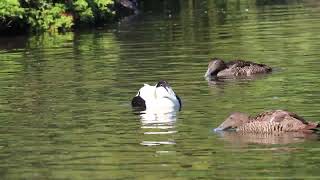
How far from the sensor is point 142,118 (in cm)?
1866

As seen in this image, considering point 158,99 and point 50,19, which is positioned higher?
point 158,99

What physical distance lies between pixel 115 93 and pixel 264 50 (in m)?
10.4

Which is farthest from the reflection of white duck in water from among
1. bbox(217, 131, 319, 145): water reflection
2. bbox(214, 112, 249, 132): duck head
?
bbox(217, 131, 319, 145): water reflection

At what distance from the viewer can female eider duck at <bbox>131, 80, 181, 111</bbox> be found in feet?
63.7

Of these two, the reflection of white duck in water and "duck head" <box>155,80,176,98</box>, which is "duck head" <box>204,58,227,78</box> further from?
"duck head" <box>155,80,176,98</box>

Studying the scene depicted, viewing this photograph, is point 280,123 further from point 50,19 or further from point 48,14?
point 48,14

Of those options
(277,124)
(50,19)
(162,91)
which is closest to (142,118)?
(162,91)

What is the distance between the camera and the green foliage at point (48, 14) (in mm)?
46812

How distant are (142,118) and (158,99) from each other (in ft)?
3.85

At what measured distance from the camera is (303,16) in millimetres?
47031

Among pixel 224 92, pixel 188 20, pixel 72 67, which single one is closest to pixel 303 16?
pixel 188 20

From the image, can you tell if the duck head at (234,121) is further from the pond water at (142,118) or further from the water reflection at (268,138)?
the pond water at (142,118)

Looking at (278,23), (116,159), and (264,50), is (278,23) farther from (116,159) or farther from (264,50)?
(116,159)

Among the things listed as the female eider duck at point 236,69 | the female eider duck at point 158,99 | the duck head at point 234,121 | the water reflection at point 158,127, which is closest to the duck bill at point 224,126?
the duck head at point 234,121
